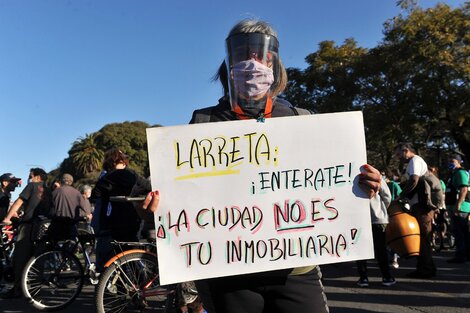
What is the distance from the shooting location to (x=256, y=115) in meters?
1.82

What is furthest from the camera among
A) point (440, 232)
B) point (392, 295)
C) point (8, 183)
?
point (440, 232)

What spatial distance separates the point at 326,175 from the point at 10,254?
708cm

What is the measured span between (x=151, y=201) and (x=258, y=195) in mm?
398

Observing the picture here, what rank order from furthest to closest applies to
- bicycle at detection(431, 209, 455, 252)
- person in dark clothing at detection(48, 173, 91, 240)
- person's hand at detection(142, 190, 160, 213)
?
1. bicycle at detection(431, 209, 455, 252)
2. person in dark clothing at detection(48, 173, 91, 240)
3. person's hand at detection(142, 190, 160, 213)

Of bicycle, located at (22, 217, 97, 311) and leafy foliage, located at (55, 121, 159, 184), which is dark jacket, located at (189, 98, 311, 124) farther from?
leafy foliage, located at (55, 121, 159, 184)

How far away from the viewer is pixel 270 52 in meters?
1.85

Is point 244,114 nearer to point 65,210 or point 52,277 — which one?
point 52,277

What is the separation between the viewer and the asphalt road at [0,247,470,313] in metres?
5.02

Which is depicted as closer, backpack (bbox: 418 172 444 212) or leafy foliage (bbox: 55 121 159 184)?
backpack (bbox: 418 172 444 212)

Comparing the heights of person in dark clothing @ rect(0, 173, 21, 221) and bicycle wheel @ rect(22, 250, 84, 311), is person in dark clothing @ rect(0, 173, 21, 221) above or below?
above

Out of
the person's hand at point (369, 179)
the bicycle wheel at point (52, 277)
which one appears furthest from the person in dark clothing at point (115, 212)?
the person's hand at point (369, 179)

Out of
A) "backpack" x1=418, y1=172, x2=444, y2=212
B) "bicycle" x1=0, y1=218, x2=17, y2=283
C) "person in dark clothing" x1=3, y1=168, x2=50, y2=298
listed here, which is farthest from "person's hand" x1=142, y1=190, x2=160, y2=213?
"bicycle" x1=0, y1=218, x2=17, y2=283

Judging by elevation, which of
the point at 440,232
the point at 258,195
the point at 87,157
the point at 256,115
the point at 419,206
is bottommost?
the point at 440,232

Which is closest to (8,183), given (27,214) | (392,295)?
(27,214)
